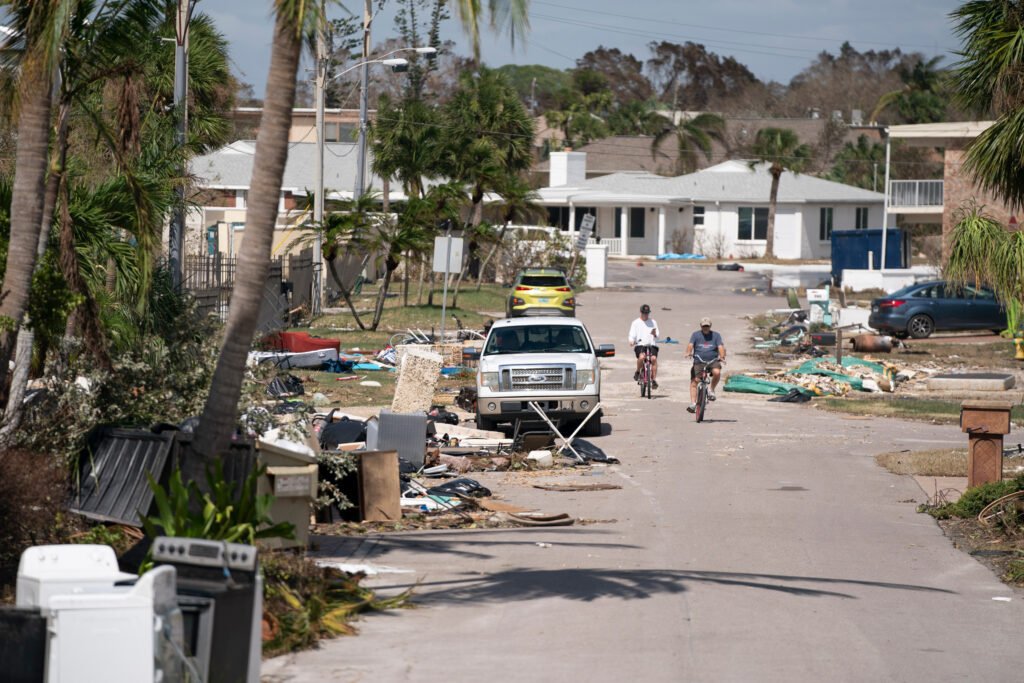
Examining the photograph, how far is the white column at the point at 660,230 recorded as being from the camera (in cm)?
7150

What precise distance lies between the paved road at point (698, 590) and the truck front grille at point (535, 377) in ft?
6.97

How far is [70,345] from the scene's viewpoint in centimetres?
1197

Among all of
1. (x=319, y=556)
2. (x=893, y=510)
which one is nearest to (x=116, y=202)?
(x=319, y=556)

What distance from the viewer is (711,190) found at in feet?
242

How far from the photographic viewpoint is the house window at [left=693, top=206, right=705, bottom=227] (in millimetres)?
73875

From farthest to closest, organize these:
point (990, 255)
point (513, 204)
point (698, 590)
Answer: point (513, 204) → point (990, 255) → point (698, 590)

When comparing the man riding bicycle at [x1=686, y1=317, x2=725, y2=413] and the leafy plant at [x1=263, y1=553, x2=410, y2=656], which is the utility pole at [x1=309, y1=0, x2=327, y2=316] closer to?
the man riding bicycle at [x1=686, y1=317, x2=725, y2=413]

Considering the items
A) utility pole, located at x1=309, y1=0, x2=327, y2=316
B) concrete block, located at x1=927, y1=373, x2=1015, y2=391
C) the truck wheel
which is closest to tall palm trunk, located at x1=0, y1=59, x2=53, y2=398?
the truck wheel

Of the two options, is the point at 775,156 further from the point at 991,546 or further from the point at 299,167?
the point at 991,546

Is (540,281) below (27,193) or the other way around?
below

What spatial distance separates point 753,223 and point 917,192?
2448 cm

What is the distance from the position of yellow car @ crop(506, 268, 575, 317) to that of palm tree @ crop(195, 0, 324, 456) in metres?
28.3

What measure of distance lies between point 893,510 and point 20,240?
9.16m

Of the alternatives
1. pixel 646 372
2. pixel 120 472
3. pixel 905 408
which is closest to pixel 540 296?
pixel 646 372
